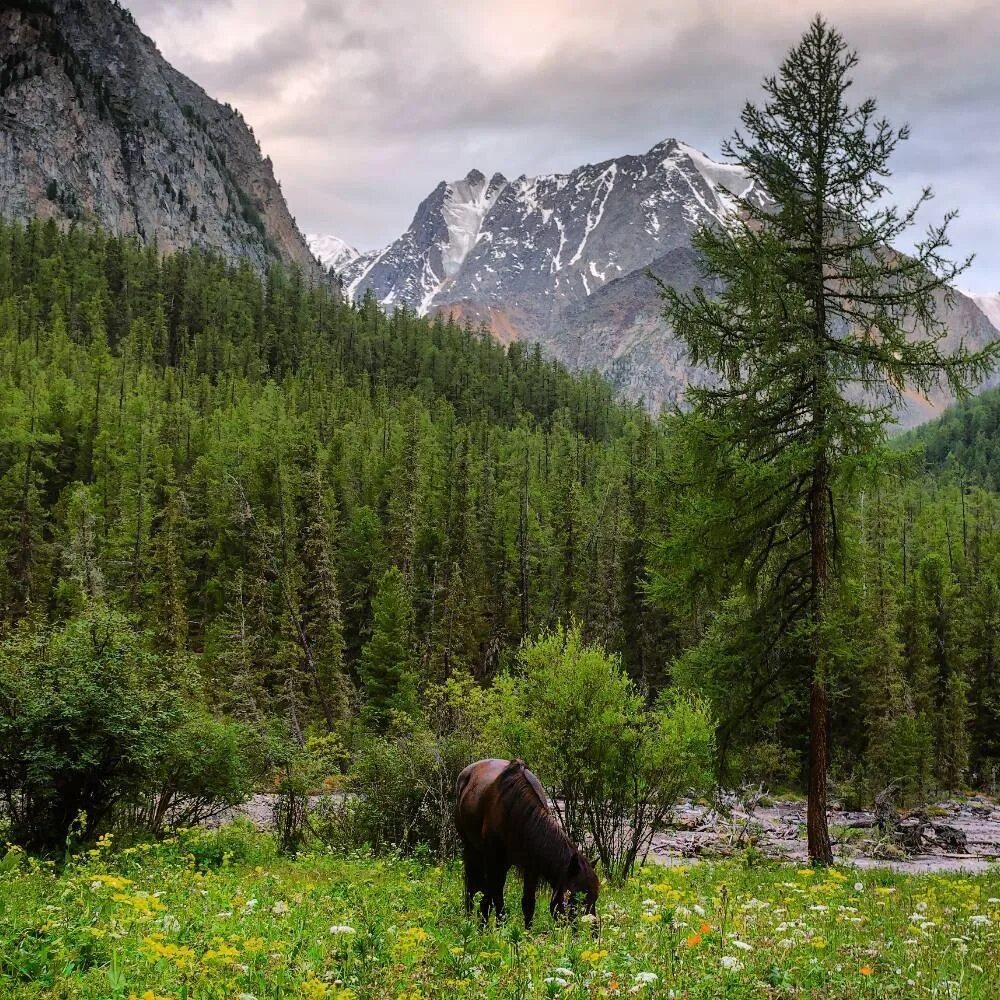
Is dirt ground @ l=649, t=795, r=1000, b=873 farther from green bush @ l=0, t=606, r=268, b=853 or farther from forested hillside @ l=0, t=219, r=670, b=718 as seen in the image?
green bush @ l=0, t=606, r=268, b=853

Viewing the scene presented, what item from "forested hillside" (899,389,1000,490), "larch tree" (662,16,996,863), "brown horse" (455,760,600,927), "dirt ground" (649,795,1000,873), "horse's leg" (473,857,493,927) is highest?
"forested hillside" (899,389,1000,490)

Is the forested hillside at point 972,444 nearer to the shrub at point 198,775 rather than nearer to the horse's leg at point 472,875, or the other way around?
the shrub at point 198,775

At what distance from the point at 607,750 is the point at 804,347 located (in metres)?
10.4

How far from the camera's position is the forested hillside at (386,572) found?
34.8m

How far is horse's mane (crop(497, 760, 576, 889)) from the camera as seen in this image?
976cm

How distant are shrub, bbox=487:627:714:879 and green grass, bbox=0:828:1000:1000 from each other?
8454 mm

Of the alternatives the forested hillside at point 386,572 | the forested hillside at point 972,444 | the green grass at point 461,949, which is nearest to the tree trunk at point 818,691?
the forested hillside at point 386,572

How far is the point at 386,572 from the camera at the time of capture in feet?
190


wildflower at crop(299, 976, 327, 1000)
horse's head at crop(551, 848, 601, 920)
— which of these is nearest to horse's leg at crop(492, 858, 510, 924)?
horse's head at crop(551, 848, 601, 920)

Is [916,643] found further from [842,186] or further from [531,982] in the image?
[531,982]

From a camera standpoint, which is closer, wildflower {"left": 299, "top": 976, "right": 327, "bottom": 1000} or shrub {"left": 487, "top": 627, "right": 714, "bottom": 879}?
wildflower {"left": 299, "top": 976, "right": 327, "bottom": 1000}

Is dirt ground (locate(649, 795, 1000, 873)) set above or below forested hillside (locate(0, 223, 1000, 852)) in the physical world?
below

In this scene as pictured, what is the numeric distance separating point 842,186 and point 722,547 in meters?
7.85

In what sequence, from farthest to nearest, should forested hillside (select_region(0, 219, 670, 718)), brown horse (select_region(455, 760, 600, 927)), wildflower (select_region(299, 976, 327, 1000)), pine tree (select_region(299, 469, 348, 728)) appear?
forested hillside (select_region(0, 219, 670, 718)) < pine tree (select_region(299, 469, 348, 728)) < brown horse (select_region(455, 760, 600, 927)) < wildflower (select_region(299, 976, 327, 1000))
